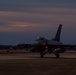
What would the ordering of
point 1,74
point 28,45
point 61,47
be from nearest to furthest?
point 1,74, point 61,47, point 28,45

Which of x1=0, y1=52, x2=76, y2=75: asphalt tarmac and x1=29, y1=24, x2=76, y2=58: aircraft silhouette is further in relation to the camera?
x1=29, y1=24, x2=76, y2=58: aircraft silhouette

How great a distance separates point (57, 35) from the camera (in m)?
69.5

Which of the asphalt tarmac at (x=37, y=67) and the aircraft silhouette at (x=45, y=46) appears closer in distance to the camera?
the asphalt tarmac at (x=37, y=67)

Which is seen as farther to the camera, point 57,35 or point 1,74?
point 57,35

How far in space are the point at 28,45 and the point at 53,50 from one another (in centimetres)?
556

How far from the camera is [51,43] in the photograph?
6041cm

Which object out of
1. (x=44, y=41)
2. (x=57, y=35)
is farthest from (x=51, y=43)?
(x=57, y=35)

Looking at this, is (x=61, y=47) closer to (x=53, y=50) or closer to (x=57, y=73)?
(x=53, y=50)

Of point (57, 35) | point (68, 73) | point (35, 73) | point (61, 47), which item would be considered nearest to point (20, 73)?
point (35, 73)

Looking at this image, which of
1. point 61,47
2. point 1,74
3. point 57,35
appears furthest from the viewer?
point 57,35

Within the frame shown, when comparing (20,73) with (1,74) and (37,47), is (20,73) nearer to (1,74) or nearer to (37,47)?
(1,74)

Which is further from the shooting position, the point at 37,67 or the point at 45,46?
the point at 45,46

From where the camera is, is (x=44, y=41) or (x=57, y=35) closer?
(x=44, y=41)

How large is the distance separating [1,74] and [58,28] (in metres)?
47.7
